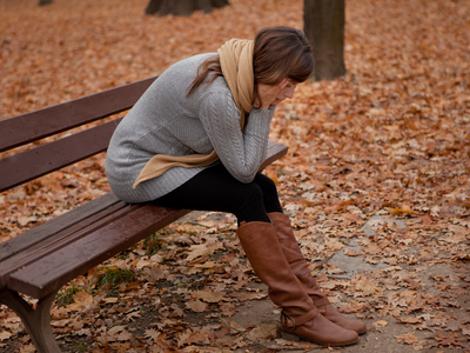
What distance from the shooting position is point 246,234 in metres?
2.83

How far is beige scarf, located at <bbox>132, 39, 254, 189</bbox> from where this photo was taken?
9.11 feet

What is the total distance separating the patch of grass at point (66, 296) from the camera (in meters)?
3.52

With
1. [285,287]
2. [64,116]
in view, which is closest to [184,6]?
[64,116]

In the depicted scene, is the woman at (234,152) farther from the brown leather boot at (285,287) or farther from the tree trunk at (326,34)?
the tree trunk at (326,34)

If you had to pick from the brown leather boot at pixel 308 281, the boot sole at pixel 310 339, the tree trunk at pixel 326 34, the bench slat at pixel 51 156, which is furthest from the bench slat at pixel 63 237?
the tree trunk at pixel 326 34

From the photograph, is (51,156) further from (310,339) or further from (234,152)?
(310,339)

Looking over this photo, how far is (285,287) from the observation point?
2.84 m

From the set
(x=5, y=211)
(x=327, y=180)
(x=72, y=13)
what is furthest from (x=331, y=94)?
(x=72, y=13)

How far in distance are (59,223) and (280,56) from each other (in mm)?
1323

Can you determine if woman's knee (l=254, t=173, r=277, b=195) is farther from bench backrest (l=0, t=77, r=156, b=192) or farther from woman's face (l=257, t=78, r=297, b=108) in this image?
bench backrest (l=0, t=77, r=156, b=192)

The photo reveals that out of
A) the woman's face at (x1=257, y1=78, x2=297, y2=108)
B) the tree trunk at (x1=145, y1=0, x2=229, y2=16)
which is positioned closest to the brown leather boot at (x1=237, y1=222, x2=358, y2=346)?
the woman's face at (x1=257, y1=78, x2=297, y2=108)

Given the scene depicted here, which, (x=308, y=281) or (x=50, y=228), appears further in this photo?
(x=50, y=228)

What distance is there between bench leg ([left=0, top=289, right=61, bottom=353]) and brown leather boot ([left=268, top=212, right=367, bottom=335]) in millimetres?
1040

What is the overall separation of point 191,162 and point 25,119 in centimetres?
93
